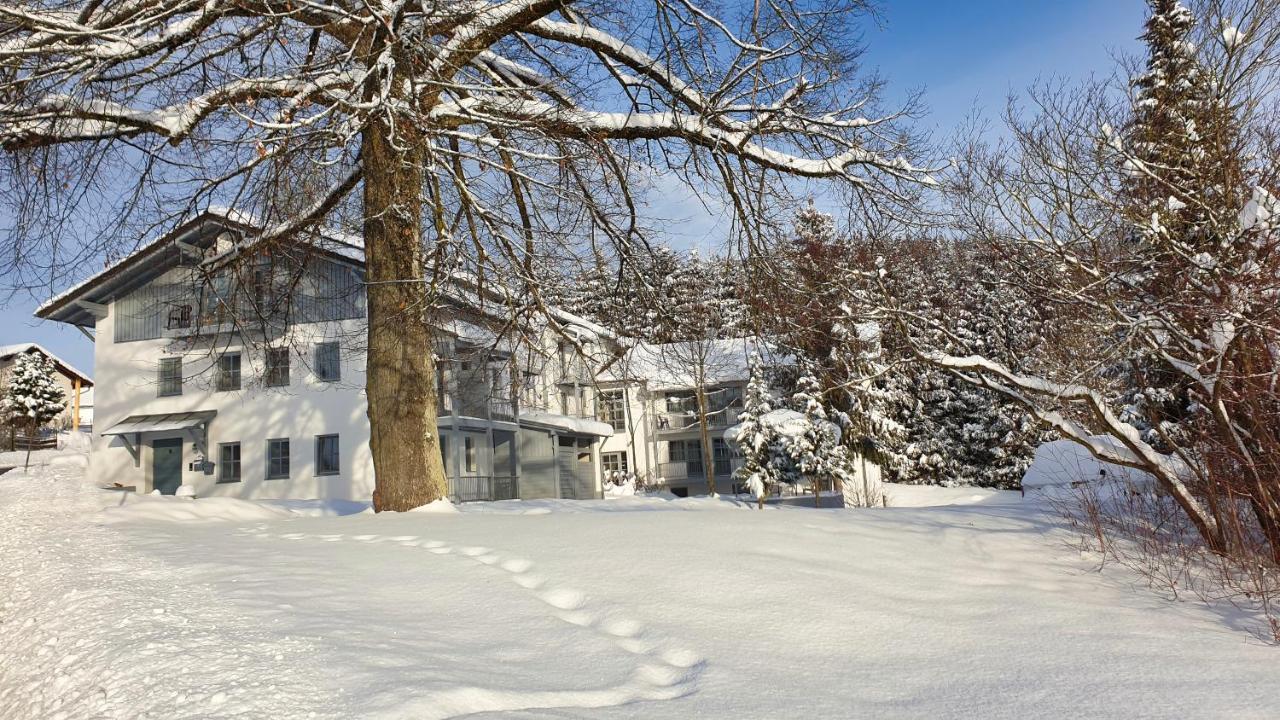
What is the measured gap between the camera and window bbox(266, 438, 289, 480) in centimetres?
2583

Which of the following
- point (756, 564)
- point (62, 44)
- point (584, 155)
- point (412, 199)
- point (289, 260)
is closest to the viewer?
point (756, 564)

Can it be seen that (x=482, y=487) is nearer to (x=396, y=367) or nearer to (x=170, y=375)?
(x=170, y=375)

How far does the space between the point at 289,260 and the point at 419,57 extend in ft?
16.0

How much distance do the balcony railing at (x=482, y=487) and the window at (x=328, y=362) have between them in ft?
15.8

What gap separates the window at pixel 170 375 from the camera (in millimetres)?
26984

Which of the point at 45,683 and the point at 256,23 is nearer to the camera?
the point at 45,683

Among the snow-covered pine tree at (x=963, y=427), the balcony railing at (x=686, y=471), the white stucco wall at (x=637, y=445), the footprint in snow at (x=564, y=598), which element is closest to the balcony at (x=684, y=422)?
the white stucco wall at (x=637, y=445)

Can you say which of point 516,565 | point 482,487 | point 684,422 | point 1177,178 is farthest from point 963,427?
point 516,565

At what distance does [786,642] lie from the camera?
4082 millimetres

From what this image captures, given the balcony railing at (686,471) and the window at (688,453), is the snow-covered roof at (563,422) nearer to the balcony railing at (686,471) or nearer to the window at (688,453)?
the balcony railing at (686,471)

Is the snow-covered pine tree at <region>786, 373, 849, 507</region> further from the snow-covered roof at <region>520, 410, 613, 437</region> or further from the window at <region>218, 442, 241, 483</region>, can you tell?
the window at <region>218, 442, 241, 483</region>

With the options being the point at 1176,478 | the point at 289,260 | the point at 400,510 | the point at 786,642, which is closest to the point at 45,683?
the point at 786,642

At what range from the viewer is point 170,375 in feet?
89.0

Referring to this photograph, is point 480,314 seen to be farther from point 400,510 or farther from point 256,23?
point 256,23
